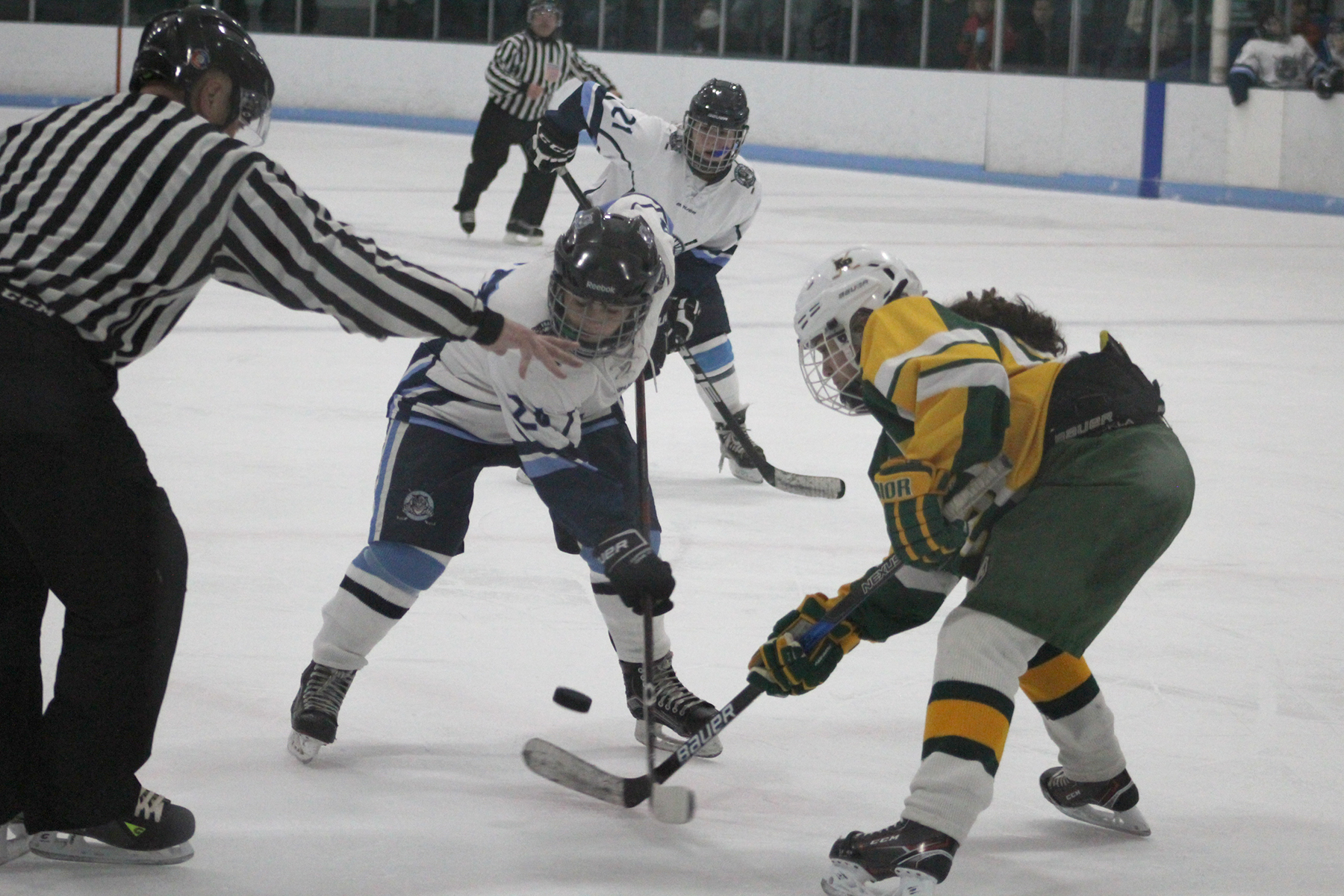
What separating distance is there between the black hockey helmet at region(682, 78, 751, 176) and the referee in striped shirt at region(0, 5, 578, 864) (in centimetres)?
206

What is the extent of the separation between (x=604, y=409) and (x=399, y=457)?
0.29 m

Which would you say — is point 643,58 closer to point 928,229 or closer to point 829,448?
point 928,229

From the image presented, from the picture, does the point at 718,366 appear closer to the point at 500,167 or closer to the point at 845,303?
the point at 845,303

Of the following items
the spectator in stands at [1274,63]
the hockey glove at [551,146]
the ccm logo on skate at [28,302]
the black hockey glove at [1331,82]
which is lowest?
the ccm logo on skate at [28,302]

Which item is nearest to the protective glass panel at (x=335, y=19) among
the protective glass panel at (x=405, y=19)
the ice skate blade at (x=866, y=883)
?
the protective glass panel at (x=405, y=19)

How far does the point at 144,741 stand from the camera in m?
1.95

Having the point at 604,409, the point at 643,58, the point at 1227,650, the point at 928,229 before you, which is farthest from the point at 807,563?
the point at 643,58

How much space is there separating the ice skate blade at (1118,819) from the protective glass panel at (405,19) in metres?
14.5

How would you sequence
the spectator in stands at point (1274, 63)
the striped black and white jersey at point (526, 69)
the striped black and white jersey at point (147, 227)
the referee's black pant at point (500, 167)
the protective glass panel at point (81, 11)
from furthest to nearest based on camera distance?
the protective glass panel at point (81, 11)
the spectator in stands at point (1274, 63)
the striped black and white jersey at point (526, 69)
the referee's black pant at point (500, 167)
the striped black and white jersey at point (147, 227)

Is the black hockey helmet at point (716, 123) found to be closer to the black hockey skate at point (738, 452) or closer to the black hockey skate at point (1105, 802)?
the black hockey skate at point (738, 452)

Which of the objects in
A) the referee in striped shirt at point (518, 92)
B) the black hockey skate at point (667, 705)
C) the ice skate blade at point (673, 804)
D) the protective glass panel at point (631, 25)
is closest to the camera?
the ice skate blade at point (673, 804)

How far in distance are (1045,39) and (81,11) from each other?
376 inches

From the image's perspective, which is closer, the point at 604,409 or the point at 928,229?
the point at 604,409

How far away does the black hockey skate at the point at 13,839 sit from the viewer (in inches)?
77.5
